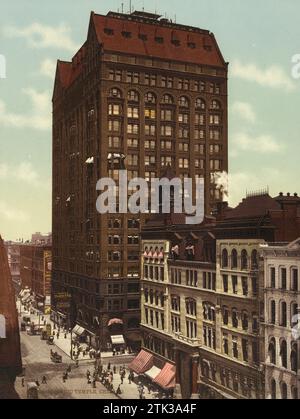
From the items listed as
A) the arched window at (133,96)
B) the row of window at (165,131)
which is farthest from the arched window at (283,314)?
the arched window at (133,96)

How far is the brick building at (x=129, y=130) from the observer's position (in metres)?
91.6

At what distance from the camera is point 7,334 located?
56031 mm

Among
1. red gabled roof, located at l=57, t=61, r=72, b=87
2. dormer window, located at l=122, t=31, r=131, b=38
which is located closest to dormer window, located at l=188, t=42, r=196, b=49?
dormer window, located at l=122, t=31, r=131, b=38

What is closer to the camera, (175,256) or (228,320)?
(228,320)

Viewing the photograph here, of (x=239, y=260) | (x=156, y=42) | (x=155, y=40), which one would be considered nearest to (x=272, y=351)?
(x=239, y=260)

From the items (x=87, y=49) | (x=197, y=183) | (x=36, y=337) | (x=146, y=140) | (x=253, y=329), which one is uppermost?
(x=87, y=49)

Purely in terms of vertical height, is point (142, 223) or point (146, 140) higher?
point (146, 140)

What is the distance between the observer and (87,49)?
9912 cm

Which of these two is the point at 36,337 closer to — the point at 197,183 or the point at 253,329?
the point at 197,183

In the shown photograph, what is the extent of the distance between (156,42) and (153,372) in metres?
55.6

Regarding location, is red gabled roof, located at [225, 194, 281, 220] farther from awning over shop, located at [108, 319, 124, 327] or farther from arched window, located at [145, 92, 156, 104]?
arched window, located at [145, 92, 156, 104]
